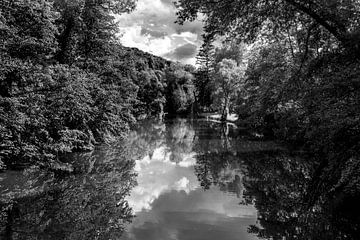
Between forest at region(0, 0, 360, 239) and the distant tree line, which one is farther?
forest at region(0, 0, 360, 239)

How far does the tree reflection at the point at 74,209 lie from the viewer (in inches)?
332

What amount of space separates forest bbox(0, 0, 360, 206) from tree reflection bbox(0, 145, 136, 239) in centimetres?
219

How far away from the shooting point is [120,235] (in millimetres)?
8508

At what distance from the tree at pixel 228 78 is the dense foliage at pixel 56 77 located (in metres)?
26.9

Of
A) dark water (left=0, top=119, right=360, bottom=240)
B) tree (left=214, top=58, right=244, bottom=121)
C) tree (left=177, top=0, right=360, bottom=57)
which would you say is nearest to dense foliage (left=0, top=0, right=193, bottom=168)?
dark water (left=0, top=119, right=360, bottom=240)

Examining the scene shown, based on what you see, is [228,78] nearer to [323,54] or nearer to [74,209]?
[323,54]

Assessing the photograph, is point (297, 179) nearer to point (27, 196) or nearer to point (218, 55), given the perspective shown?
point (27, 196)

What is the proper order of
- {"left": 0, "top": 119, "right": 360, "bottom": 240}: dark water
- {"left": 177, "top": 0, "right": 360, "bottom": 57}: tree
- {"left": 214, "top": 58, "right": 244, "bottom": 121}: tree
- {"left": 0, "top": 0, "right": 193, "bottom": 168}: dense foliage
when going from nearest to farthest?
{"left": 0, "top": 119, "right": 360, "bottom": 240}: dark water < {"left": 177, "top": 0, "right": 360, "bottom": 57}: tree < {"left": 0, "top": 0, "right": 193, "bottom": 168}: dense foliage < {"left": 214, "top": 58, "right": 244, "bottom": 121}: tree

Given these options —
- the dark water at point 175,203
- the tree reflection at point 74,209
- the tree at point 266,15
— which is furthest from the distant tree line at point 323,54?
the tree reflection at point 74,209

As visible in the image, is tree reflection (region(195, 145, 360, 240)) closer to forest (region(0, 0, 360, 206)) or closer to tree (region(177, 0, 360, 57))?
forest (region(0, 0, 360, 206))

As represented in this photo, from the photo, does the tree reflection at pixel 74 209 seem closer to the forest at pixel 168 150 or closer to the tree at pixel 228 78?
the forest at pixel 168 150

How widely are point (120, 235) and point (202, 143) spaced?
847 inches

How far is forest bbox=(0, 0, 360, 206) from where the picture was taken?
8.98m

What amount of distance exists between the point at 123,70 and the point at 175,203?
1823 cm
